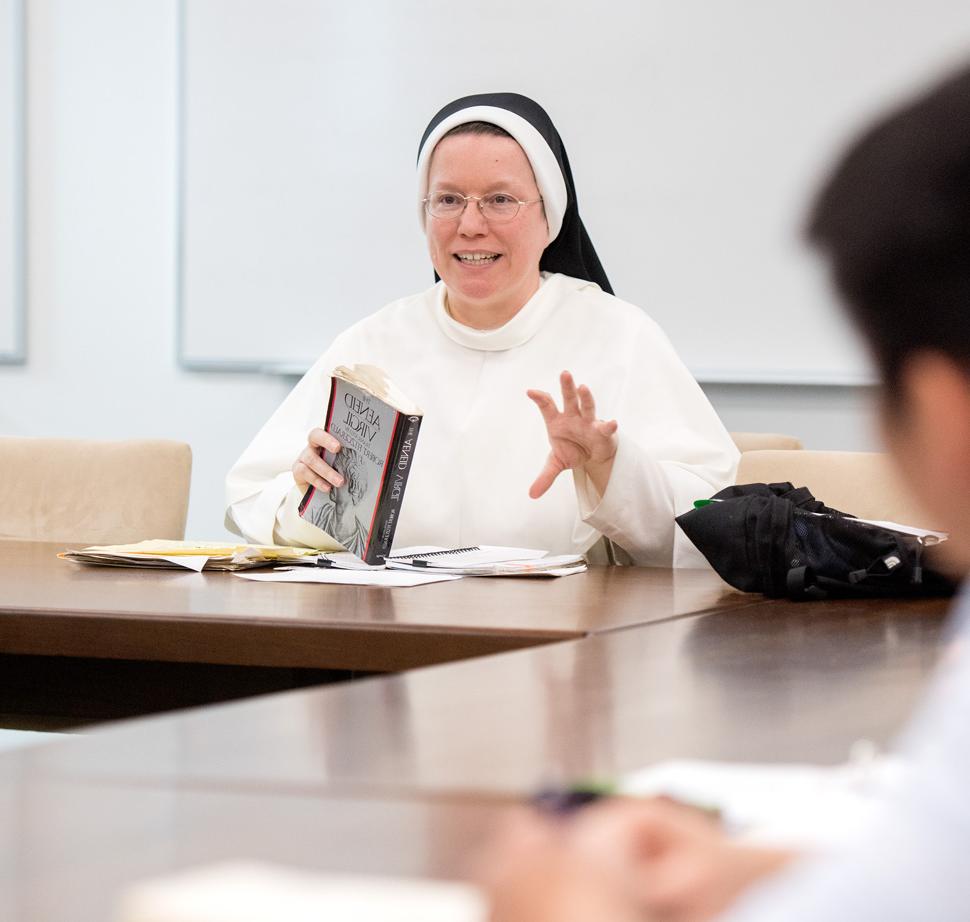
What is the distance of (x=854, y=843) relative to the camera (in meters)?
0.41

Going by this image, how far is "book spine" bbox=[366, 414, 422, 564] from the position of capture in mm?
2106

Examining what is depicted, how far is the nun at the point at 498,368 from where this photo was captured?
2.69m

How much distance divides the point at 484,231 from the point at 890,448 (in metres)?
2.41

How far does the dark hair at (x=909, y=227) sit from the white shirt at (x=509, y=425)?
6.21 feet

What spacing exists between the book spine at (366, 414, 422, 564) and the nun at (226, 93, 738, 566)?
398mm

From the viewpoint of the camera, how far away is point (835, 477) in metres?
2.53

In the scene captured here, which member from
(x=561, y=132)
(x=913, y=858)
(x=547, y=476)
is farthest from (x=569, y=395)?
(x=561, y=132)

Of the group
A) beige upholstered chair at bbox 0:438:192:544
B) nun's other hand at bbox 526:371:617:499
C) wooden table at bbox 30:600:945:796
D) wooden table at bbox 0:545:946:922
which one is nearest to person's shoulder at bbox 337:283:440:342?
beige upholstered chair at bbox 0:438:192:544

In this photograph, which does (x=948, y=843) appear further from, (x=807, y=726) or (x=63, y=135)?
(x=63, y=135)

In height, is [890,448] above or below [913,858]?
above

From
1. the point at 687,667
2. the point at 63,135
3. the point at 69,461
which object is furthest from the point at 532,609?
the point at 63,135

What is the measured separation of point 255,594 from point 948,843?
4.85ft

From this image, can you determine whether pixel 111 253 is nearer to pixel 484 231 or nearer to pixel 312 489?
pixel 484 231

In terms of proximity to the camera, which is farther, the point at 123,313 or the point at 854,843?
the point at 123,313
